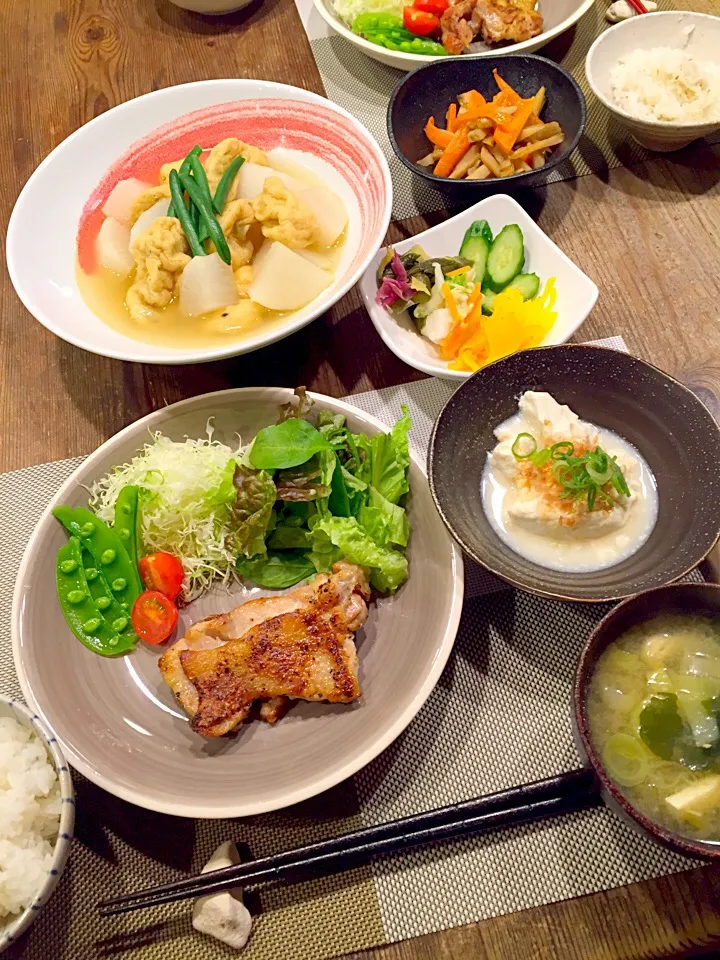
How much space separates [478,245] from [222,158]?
0.86m

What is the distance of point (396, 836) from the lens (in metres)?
1.37

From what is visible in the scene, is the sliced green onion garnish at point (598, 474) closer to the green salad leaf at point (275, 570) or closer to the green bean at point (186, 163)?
the green salad leaf at point (275, 570)

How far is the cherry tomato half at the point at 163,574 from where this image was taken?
5.63 feet

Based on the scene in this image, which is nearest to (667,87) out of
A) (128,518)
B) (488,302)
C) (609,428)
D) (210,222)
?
(488,302)

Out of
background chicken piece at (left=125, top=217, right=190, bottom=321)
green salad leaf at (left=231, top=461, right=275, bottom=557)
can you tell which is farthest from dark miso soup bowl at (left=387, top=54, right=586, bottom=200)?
green salad leaf at (left=231, top=461, right=275, bottom=557)

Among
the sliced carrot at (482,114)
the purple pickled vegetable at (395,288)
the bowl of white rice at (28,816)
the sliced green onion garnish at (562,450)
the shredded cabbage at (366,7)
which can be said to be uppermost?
the shredded cabbage at (366,7)

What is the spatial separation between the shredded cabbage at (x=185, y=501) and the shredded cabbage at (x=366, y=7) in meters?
1.93

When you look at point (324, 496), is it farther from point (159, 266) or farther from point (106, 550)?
point (159, 266)

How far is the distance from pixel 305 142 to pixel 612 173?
106 cm

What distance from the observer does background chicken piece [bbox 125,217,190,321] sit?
205 centimetres

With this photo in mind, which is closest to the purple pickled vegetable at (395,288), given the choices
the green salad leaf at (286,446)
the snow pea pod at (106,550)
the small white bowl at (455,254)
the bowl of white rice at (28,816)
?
the small white bowl at (455,254)

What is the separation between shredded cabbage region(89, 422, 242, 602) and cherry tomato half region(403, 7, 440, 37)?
1.91 meters

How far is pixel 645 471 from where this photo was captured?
1675mm

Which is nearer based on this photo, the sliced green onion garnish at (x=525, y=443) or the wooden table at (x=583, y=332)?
the sliced green onion garnish at (x=525, y=443)
